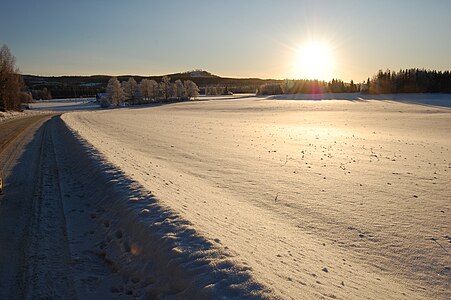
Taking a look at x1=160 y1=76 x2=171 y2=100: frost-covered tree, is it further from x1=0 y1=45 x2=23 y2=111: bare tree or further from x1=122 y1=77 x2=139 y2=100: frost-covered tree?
x1=0 y1=45 x2=23 y2=111: bare tree

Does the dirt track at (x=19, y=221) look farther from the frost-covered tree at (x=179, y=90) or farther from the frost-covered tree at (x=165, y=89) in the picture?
the frost-covered tree at (x=179, y=90)

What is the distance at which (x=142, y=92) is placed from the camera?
347ft

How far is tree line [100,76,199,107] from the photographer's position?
3866 inches

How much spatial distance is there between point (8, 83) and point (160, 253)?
63661 mm

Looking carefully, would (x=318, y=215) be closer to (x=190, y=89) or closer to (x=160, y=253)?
(x=160, y=253)

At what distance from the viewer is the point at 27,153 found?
15.5 metres

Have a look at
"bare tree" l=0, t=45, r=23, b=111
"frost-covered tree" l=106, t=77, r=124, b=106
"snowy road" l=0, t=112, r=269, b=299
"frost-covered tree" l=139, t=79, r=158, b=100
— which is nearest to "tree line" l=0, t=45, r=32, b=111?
"bare tree" l=0, t=45, r=23, b=111

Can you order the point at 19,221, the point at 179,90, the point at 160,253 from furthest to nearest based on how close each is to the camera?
the point at 179,90, the point at 19,221, the point at 160,253

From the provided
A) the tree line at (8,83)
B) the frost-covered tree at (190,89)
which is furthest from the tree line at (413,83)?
the tree line at (8,83)

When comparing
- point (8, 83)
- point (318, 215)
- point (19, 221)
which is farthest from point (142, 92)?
point (318, 215)

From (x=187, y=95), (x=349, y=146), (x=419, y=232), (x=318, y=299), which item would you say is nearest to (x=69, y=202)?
(x=318, y=299)

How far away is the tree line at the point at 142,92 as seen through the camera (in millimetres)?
98188

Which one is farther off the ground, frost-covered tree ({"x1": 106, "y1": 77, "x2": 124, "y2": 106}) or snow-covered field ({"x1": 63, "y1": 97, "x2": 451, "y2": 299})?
frost-covered tree ({"x1": 106, "y1": 77, "x2": 124, "y2": 106})

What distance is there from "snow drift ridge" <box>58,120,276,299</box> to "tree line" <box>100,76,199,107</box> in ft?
311
